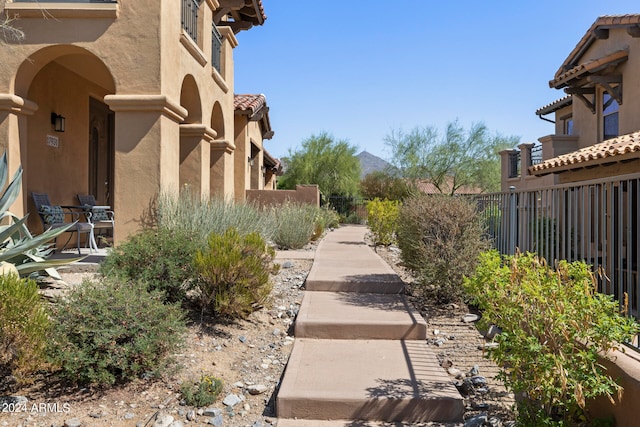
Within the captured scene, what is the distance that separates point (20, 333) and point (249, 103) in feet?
50.2

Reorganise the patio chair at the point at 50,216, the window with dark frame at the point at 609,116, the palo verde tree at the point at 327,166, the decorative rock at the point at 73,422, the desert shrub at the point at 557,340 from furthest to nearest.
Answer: the palo verde tree at the point at 327,166, the window with dark frame at the point at 609,116, the patio chair at the point at 50,216, the decorative rock at the point at 73,422, the desert shrub at the point at 557,340

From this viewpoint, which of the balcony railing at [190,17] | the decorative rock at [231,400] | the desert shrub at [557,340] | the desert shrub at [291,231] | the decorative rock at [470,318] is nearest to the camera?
the desert shrub at [557,340]

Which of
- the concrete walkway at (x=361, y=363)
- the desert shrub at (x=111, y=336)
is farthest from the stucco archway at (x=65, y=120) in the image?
the concrete walkway at (x=361, y=363)

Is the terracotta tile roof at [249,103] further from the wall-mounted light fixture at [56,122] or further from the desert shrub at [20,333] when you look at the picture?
the desert shrub at [20,333]

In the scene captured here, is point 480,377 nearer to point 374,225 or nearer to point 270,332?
point 270,332

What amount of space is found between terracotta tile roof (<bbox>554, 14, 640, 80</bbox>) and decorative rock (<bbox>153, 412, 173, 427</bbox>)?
13407mm

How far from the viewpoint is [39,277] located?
21.4ft

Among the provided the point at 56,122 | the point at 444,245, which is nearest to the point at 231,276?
the point at 444,245

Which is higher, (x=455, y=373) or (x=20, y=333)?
(x=20, y=333)

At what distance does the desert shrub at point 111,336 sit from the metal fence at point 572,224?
3.81m

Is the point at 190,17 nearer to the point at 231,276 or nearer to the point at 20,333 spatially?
the point at 231,276

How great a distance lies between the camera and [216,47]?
13.0 m

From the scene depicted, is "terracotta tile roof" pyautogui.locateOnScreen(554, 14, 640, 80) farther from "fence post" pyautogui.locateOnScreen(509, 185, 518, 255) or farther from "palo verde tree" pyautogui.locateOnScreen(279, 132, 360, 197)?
"palo verde tree" pyautogui.locateOnScreen(279, 132, 360, 197)

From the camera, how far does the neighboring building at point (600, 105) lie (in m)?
10.5
